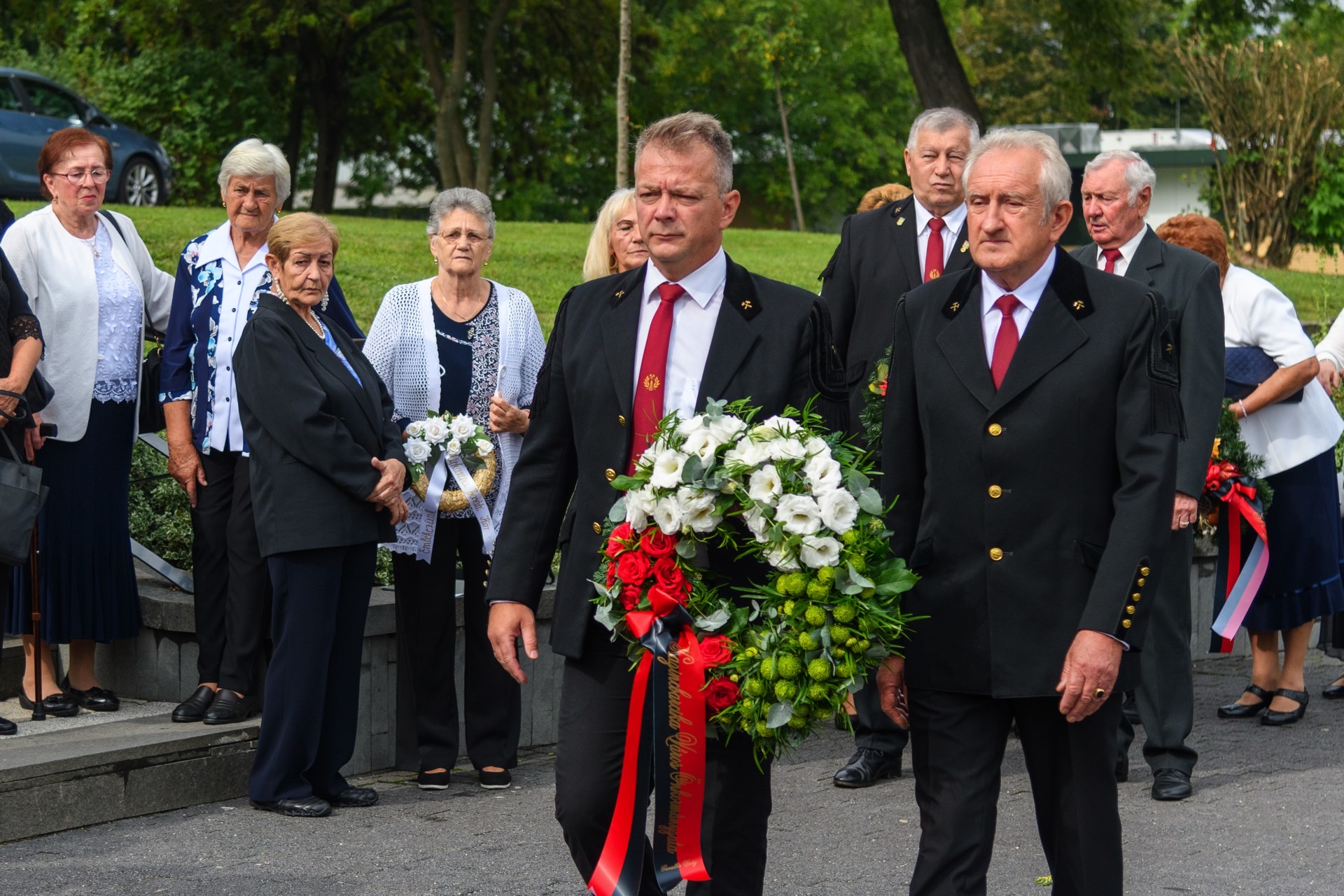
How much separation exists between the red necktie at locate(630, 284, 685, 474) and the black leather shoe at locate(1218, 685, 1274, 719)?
16.1 ft

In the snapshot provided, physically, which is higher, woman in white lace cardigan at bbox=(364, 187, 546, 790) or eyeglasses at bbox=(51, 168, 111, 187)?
eyeglasses at bbox=(51, 168, 111, 187)

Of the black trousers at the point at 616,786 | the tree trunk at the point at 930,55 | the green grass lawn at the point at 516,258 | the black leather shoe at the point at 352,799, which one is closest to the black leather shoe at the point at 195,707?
the black leather shoe at the point at 352,799

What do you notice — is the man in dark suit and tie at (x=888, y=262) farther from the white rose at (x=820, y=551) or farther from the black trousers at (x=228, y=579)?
the white rose at (x=820, y=551)

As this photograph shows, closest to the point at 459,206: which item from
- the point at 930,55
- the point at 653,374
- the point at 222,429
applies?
the point at 222,429

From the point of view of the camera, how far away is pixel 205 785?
6.25m

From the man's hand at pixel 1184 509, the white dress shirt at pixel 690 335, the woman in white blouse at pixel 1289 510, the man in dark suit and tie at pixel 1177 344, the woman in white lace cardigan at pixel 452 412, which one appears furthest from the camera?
the woman in white blouse at pixel 1289 510

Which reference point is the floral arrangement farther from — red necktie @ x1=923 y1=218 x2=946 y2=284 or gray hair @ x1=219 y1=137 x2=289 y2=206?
gray hair @ x1=219 y1=137 x2=289 y2=206

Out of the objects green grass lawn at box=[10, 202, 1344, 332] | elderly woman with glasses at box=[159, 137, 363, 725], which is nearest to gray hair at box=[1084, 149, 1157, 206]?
elderly woman with glasses at box=[159, 137, 363, 725]

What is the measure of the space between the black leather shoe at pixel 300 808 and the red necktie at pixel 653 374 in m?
2.62

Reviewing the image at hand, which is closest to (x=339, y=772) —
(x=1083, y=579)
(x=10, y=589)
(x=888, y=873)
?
(x=10, y=589)

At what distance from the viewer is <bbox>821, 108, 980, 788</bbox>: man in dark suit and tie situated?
6.54 metres

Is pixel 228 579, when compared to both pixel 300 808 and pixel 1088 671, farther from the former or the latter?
pixel 1088 671

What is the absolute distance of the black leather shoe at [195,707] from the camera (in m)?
6.52

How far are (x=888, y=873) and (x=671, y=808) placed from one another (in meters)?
1.71
